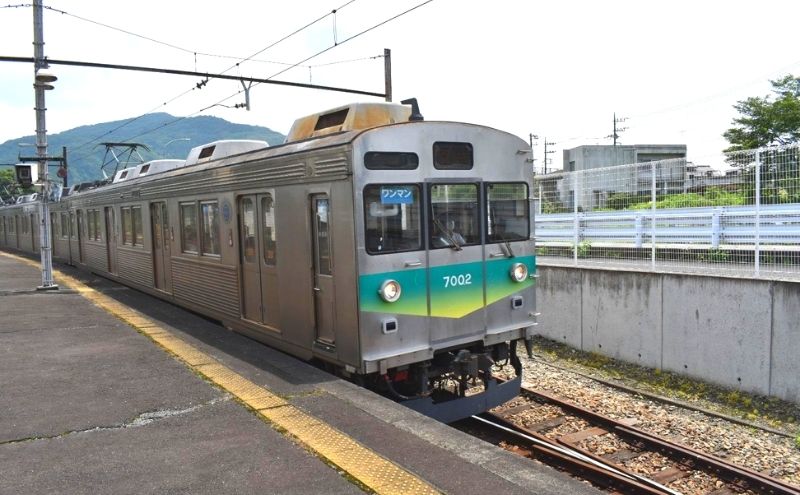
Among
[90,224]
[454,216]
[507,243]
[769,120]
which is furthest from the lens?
[769,120]

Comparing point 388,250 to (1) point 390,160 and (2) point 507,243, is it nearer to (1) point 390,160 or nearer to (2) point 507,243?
(1) point 390,160

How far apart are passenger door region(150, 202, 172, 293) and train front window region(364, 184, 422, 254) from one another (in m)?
5.87

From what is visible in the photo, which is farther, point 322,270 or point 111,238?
point 111,238

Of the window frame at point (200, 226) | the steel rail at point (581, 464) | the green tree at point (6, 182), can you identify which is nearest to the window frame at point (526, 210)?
the steel rail at point (581, 464)

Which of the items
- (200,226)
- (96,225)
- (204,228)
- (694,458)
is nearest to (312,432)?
(694,458)

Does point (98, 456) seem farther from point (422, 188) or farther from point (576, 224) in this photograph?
point (576, 224)

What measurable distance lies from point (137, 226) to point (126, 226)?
1072 mm

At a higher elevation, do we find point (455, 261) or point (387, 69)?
point (387, 69)

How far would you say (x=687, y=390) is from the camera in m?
8.95

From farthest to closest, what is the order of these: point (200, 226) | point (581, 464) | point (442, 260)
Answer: point (200, 226)
point (442, 260)
point (581, 464)

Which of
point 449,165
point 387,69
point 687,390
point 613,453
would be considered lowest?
point 687,390

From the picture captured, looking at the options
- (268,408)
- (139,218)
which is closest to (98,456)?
(268,408)

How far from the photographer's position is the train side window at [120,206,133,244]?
42.1 feet

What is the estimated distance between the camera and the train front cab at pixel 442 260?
5617 mm
